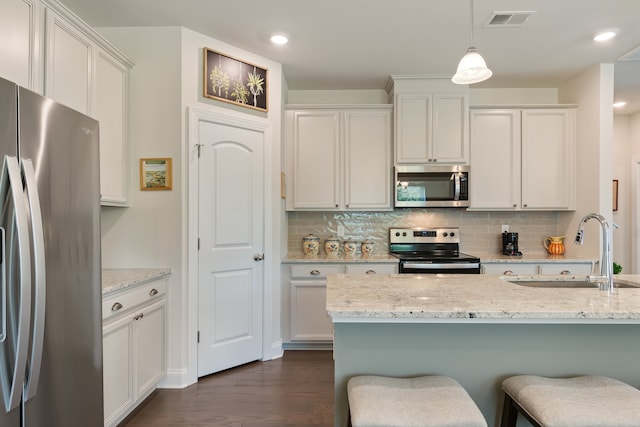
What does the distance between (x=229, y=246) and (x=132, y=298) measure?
0.91 m

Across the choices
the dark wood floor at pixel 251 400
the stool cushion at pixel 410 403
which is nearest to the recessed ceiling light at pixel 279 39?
the stool cushion at pixel 410 403

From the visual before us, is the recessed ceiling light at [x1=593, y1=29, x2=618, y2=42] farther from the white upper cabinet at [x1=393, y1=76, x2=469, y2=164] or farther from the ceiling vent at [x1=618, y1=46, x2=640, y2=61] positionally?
the white upper cabinet at [x1=393, y1=76, x2=469, y2=164]

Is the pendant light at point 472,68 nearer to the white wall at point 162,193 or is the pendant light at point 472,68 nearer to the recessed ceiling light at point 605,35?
the recessed ceiling light at point 605,35

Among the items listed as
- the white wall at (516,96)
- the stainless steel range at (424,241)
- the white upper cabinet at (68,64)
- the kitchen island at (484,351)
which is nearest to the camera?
the kitchen island at (484,351)

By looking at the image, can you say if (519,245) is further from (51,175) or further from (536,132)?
(51,175)

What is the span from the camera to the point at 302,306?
3549mm

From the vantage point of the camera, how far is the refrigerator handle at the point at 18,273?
1205 mm

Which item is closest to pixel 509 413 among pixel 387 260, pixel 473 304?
pixel 473 304

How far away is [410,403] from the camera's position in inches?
48.3

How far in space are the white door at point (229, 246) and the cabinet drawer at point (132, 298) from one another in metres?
0.32

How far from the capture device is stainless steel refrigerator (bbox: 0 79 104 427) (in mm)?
1213

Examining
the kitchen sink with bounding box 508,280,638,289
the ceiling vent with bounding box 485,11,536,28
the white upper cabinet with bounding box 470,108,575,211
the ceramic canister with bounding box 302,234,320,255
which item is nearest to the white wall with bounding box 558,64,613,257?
the white upper cabinet with bounding box 470,108,575,211

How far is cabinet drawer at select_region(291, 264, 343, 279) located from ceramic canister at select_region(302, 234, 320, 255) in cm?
24

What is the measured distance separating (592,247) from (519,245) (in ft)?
2.17
